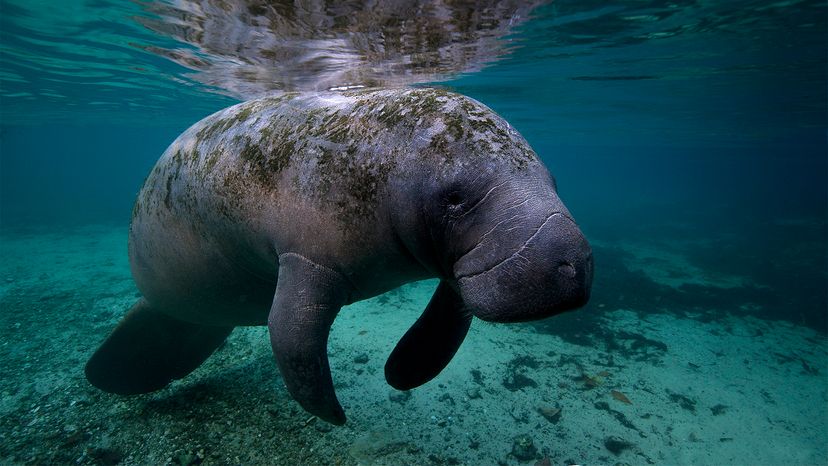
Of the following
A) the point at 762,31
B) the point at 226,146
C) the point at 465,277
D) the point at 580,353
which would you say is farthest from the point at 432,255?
the point at 762,31

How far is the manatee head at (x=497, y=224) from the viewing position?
1534mm

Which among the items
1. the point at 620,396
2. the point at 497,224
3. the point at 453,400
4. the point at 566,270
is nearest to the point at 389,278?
the point at 497,224

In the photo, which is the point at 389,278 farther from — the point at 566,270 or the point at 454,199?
the point at 566,270

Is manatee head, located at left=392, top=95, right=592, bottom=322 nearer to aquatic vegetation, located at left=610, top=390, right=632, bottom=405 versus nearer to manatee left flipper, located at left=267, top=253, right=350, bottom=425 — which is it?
manatee left flipper, located at left=267, top=253, right=350, bottom=425

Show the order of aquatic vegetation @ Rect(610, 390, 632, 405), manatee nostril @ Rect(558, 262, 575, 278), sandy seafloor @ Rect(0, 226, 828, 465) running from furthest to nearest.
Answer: aquatic vegetation @ Rect(610, 390, 632, 405) < sandy seafloor @ Rect(0, 226, 828, 465) < manatee nostril @ Rect(558, 262, 575, 278)

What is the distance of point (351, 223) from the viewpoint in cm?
212

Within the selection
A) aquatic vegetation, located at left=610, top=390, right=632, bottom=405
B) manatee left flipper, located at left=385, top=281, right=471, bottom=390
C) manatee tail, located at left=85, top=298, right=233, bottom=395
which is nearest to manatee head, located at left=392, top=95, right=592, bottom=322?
manatee left flipper, located at left=385, top=281, right=471, bottom=390

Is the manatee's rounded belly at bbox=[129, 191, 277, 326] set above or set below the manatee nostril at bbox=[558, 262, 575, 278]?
below

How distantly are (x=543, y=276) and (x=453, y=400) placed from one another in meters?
3.88

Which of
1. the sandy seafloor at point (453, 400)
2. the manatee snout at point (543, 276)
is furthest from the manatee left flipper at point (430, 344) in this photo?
the sandy seafloor at point (453, 400)

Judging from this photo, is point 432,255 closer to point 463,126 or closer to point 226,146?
point 463,126

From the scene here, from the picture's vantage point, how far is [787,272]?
14.7 meters

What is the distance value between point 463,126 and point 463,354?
5026mm

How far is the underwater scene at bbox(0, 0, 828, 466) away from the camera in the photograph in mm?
2027
